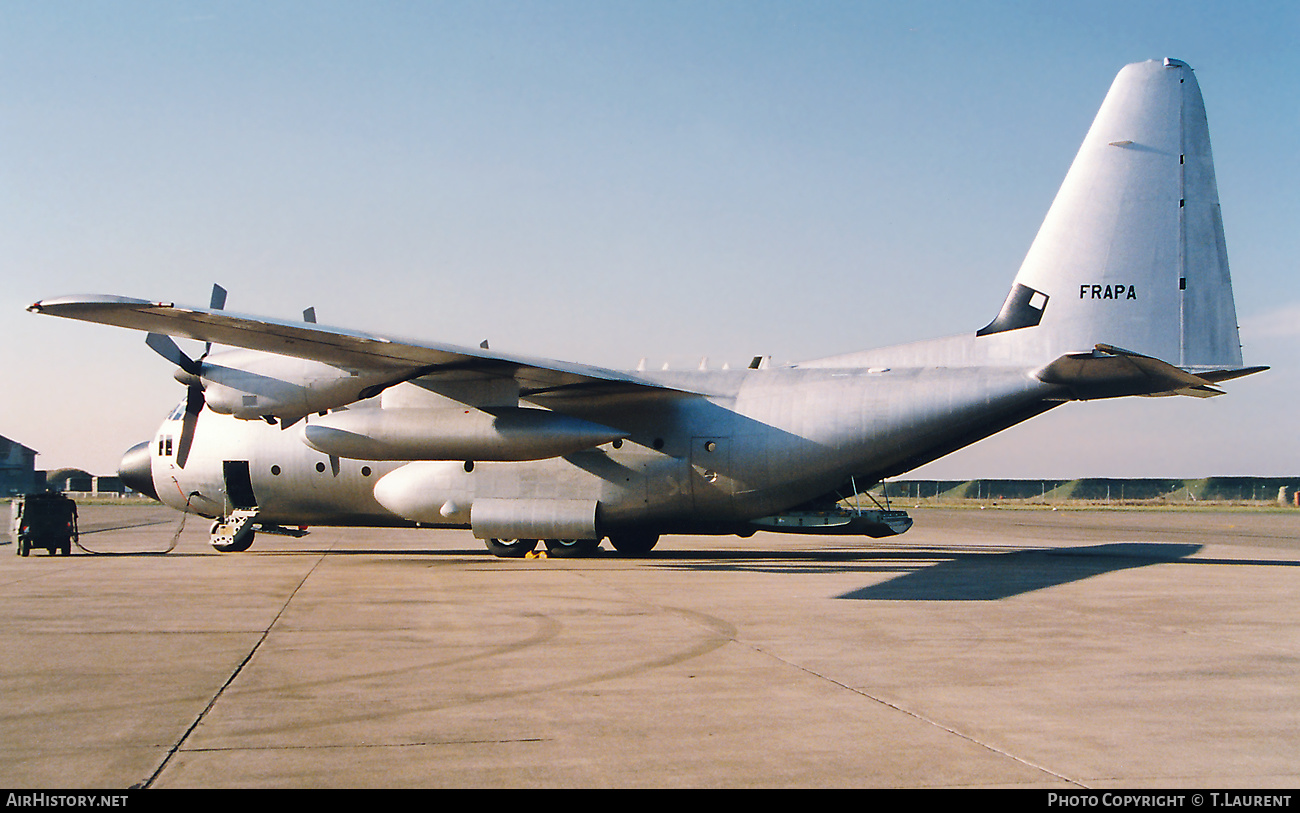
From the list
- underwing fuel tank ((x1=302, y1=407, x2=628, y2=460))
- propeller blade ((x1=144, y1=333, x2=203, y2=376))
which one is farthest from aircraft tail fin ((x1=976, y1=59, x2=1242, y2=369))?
propeller blade ((x1=144, y1=333, x2=203, y2=376))

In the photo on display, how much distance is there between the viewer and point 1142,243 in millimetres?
18250

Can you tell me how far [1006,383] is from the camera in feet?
60.0

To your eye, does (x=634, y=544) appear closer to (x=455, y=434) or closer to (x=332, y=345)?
(x=455, y=434)

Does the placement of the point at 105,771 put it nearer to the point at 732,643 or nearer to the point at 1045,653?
the point at 732,643

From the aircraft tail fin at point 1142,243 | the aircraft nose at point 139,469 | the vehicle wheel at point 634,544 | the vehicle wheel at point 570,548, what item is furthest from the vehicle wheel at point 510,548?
the aircraft tail fin at point 1142,243

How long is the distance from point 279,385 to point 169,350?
3.32m

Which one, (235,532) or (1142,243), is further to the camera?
(235,532)

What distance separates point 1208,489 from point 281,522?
282 feet

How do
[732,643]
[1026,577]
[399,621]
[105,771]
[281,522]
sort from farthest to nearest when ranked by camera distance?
[281,522]
[1026,577]
[399,621]
[732,643]
[105,771]

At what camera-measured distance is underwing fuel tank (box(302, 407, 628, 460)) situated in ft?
60.6

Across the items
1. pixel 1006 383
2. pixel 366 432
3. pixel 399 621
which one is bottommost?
pixel 399 621

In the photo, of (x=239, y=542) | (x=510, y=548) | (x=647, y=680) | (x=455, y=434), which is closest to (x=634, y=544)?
(x=510, y=548)

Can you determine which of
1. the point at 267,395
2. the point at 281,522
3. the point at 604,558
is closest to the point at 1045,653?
the point at 604,558

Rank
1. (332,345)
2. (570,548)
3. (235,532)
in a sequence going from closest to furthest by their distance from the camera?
(332,345)
(570,548)
(235,532)
